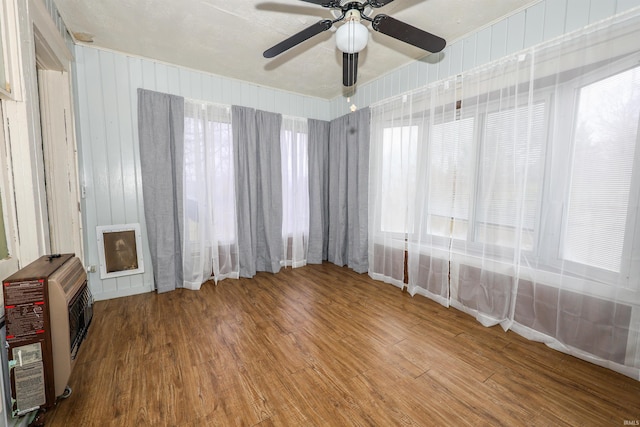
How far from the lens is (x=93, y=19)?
7.06 feet

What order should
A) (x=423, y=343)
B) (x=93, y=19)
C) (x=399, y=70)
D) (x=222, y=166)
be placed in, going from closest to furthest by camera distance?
1. (x=423, y=343)
2. (x=93, y=19)
3. (x=399, y=70)
4. (x=222, y=166)

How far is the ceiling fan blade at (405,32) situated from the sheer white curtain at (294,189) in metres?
2.27

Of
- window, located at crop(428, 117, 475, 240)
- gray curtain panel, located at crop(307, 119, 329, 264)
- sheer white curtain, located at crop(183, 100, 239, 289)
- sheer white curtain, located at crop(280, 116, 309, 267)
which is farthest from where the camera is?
gray curtain panel, located at crop(307, 119, 329, 264)

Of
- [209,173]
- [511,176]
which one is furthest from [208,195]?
[511,176]

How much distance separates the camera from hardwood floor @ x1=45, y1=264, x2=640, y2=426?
136 centimetres

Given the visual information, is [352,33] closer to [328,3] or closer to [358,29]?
[358,29]

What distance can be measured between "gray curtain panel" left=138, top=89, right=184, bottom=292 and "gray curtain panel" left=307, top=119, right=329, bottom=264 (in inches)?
71.2

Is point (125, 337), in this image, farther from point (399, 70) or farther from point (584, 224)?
point (399, 70)

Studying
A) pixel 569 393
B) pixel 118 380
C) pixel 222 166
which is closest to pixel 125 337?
pixel 118 380

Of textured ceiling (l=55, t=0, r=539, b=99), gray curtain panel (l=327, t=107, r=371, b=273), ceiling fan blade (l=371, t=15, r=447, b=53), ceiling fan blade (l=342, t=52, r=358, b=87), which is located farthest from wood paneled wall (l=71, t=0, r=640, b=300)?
ceiling fan blade (l=342, t=52, r=358, b=87)

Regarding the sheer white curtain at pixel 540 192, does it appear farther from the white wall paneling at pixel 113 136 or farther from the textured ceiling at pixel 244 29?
the white wall paneling at pixel 113 136

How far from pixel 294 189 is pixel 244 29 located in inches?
80.2

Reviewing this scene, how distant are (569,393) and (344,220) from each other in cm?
276

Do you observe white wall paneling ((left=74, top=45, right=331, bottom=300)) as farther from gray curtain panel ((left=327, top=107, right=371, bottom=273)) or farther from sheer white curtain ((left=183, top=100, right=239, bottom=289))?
gray curtain panel ((left=327, top=107, right=371, bottom=273))
